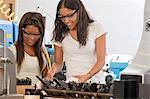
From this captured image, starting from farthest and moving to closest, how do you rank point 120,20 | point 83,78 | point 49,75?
point 49,75 → point 83,78 → point 120,20

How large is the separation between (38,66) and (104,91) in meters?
1.04

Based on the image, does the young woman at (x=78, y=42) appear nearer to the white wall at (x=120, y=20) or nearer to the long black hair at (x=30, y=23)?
the white wall at (x=120, y=20)

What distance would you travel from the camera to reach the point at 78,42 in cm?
282

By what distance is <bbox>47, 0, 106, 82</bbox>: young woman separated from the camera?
2740 mm

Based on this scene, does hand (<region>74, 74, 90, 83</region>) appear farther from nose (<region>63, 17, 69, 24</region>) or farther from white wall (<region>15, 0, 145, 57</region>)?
nose (<region>63, 17, 69, 24</region>)

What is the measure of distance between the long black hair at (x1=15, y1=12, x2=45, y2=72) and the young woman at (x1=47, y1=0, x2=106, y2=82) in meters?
0.22

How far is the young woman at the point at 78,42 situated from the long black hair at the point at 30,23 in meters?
0.22

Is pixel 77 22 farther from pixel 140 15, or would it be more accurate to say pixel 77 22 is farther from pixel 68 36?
pixel 140 15

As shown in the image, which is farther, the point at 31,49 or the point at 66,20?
the point at 31,49

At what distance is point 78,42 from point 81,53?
102 millimetres

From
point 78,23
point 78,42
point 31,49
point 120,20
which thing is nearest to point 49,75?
point 31,49

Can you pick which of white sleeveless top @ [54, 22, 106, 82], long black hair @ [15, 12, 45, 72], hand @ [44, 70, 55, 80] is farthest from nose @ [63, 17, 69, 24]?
hand @ [44, 70, 55, 80]

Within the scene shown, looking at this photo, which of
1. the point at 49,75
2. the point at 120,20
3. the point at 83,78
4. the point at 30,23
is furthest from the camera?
the point at 30,23

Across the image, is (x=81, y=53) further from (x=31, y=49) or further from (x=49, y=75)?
(x=31, y=49)
